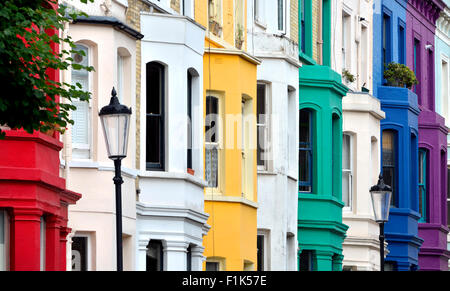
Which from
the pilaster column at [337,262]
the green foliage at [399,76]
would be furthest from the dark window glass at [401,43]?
the pilaster column at [337,262]

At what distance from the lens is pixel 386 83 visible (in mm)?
50062

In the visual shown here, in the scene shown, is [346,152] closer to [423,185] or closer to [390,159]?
[390,159]

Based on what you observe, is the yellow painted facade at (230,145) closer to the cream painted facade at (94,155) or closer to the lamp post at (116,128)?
the cream painted facade at (94,155)

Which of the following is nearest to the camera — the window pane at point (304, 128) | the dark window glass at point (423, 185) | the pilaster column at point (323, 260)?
the pilaster column at point (323, 260)

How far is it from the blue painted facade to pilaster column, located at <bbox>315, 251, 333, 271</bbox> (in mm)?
6854

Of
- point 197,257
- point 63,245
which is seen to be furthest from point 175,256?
point 63,245

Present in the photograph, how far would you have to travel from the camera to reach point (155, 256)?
104 ft

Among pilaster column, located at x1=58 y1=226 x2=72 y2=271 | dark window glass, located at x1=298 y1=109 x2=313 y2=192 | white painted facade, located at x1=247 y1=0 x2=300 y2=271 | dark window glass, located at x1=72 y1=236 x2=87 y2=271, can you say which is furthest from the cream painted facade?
dark window glass, located at x1=298 y1=109 x2=313 y2=192

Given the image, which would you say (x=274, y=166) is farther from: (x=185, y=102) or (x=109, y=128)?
(x=109, y=128)

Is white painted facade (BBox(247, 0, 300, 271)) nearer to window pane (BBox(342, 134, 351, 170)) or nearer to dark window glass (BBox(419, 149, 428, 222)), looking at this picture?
window pane (BBox(342, 134, 351, 170))

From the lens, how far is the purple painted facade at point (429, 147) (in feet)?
173

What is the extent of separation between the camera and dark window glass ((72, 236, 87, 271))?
28453 mm

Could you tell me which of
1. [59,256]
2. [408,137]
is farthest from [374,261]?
[59,256]

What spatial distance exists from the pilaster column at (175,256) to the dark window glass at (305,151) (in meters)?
10.4
